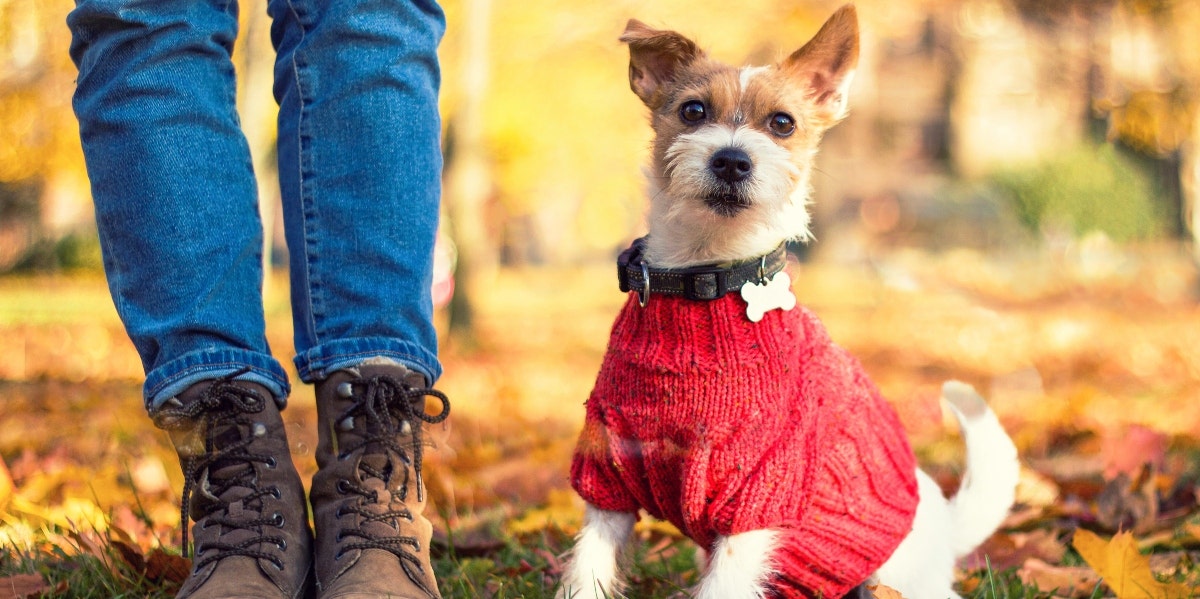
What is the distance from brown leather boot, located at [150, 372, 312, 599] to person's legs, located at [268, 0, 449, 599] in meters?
0.07

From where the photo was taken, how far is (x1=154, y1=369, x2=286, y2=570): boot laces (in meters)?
1.92

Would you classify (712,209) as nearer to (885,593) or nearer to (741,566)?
(741,566)

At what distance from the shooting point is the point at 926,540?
7.08 feet

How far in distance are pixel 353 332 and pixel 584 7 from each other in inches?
285

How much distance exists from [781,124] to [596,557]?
3.45ft

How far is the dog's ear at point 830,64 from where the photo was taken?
2.28m

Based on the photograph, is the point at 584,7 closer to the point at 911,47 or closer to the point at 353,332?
the point at 353,332

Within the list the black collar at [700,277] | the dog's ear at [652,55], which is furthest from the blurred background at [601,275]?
the black collar at [700,277]

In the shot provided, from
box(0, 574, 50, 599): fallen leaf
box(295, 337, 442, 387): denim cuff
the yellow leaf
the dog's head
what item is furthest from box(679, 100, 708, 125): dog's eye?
box(0, 574, 50, 599): fallen leaf

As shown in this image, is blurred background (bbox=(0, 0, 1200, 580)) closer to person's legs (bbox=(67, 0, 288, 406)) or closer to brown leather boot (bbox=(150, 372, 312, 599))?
brown leather boot (bbox=(150, 372, 312, 599))

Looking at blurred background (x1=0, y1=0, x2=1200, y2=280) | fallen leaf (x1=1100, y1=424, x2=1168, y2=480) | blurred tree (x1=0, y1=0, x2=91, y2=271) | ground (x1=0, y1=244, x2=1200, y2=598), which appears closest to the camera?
ground (x1=0, y1=244, x2=1200, y2=598)

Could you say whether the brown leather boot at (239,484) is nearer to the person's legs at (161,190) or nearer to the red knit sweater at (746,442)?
the person's legs at (161,190)

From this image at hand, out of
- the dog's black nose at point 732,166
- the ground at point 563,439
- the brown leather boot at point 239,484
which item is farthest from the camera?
the ground at point 563,439

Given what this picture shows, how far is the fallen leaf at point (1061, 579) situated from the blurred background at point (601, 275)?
31.5 inches
